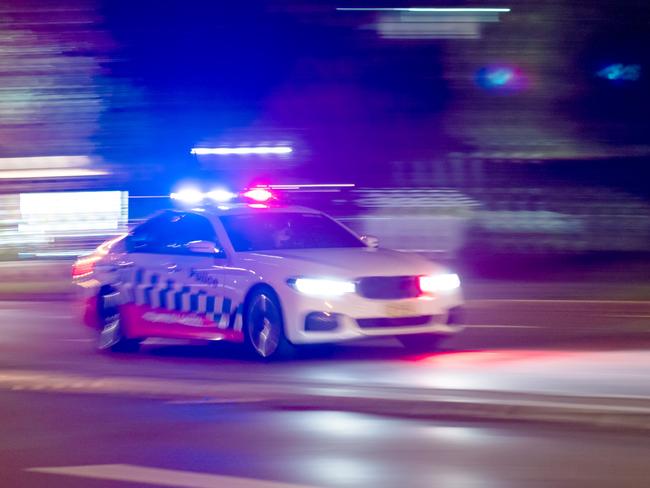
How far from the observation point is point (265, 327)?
1223cm

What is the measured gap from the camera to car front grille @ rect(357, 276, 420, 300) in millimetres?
11977

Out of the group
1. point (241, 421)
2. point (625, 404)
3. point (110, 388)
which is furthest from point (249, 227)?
point (625, 404)

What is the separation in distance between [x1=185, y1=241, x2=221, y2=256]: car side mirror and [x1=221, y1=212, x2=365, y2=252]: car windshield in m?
0.18

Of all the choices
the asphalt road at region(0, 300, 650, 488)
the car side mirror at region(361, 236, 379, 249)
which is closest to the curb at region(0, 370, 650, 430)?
the asphalt road at region(0, 300, 650, 488)

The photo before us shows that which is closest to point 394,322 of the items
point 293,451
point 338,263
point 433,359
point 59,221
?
point 433,359

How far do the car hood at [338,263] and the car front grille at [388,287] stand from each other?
0.15ft

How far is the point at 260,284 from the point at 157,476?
495 centimetres

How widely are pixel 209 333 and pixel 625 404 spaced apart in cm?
490

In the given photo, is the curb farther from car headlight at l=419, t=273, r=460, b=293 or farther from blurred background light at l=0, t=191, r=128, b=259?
blurred background light at l=0, t=191, r=128, b=259

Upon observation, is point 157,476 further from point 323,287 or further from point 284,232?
point 284,232

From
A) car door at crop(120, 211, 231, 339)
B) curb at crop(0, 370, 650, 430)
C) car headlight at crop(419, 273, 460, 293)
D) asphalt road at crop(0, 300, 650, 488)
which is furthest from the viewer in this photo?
car door at crop(120, 211, 231, 339)

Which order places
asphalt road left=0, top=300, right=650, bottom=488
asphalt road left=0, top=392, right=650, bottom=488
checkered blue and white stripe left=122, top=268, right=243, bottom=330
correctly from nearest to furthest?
1. asphalt road left=0, top=392, right=650, bottom=488
2. asphalt road left=0, top=300, right=650, bottom=488
3. checkered blue and white stripe left=122, top=268, right=243, bottom=330

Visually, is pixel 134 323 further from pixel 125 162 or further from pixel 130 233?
pixel 125 162

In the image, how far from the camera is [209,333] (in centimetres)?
1271
